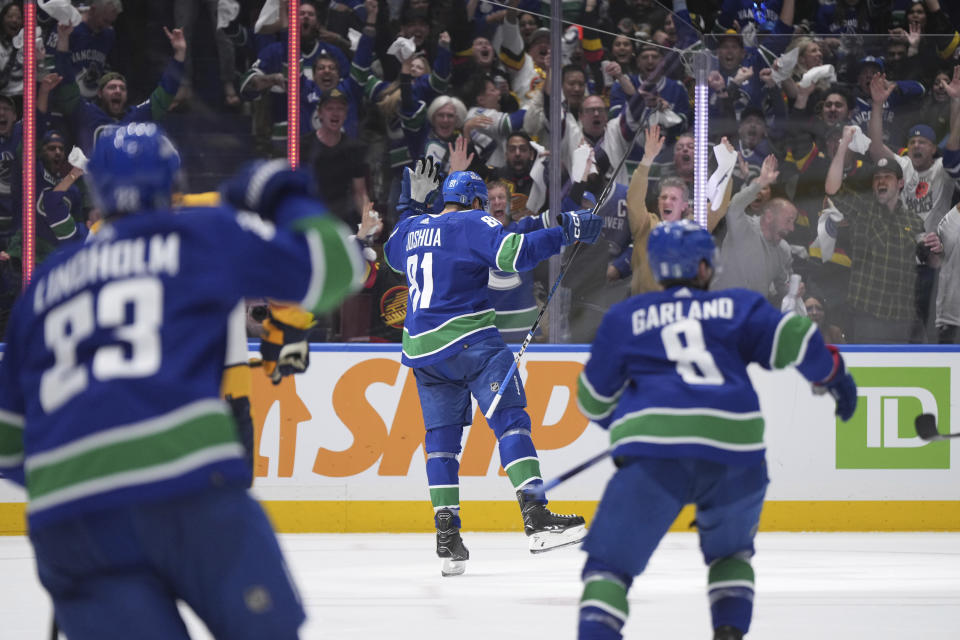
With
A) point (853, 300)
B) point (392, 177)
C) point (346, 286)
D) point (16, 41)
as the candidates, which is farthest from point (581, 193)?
point (346, 286)

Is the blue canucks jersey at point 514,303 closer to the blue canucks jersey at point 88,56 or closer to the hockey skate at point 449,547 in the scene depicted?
the hockey skate at point 449,547

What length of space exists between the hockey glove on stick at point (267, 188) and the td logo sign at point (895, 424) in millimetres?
4955

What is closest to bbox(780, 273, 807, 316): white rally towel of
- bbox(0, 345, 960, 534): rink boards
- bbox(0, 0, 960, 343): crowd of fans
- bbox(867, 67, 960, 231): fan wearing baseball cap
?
bbox(0, 0, 960, 343): crowd of fans

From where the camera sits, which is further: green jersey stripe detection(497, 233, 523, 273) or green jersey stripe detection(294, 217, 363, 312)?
green jersey stripe detection(497, 233, 523, 273)

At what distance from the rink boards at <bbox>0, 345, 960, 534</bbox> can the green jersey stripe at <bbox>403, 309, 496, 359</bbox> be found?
109 centimetres

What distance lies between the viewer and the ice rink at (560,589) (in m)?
3.98

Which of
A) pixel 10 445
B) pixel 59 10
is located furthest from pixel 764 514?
pixel 10 445

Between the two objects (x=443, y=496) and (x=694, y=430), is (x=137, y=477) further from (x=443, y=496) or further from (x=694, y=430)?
(x=443, y=496)

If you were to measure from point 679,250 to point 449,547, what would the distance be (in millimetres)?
2497

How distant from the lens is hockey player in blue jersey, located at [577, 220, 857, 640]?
9.34 ft

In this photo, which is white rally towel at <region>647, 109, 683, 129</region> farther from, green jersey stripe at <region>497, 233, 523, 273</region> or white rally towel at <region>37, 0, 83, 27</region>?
white rally towel at <region>37, 0, 83, 27</region>

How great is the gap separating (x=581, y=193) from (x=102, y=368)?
5047mm

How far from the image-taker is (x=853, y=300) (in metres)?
6.74

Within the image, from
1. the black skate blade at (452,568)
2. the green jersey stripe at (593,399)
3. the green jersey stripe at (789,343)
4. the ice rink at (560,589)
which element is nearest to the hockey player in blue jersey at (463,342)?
the black skate blade at (452,568)
